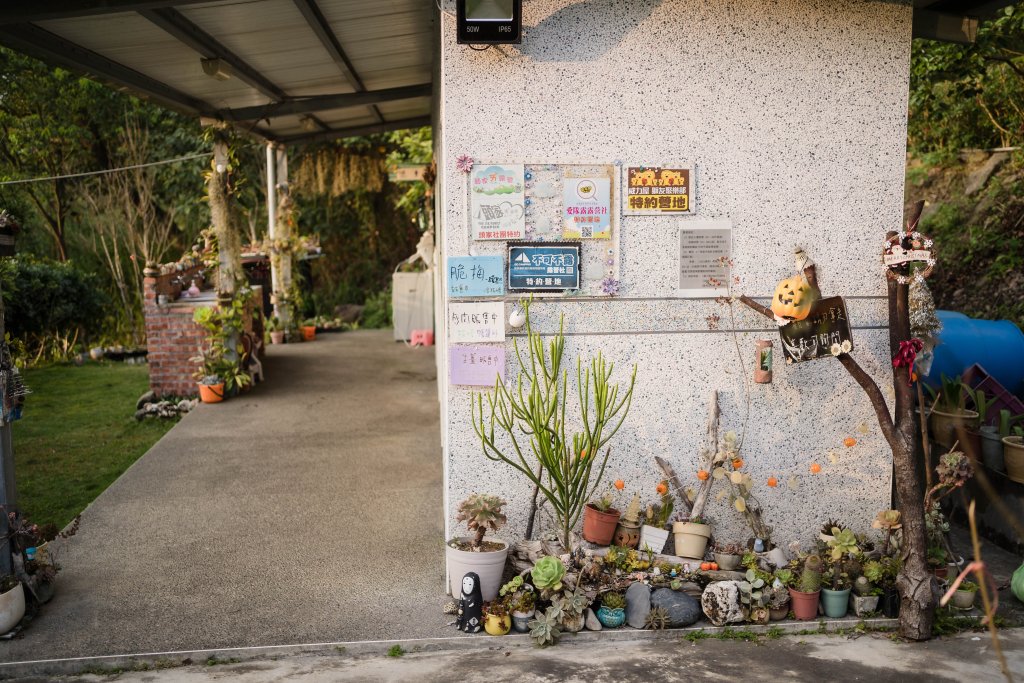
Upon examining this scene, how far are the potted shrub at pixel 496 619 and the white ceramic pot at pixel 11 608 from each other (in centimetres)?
229

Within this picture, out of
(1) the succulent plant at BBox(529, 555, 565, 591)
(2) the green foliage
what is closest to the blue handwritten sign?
(1) the succulent plant at BBox(529, 555, 565, 591)

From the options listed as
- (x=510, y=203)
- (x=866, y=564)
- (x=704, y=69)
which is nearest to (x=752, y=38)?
(x=704, y=69)

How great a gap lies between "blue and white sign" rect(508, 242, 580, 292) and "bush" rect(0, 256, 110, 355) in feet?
32.1

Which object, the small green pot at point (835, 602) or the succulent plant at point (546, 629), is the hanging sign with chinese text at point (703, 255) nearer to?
the small green pot at point (835, 602)

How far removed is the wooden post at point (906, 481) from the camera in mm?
4020

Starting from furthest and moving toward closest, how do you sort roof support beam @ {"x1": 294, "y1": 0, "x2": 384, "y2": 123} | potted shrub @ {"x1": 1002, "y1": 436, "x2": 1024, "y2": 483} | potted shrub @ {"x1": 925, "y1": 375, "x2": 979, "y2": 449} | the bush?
the bush, roof support beam @ {"x1": 294, "y1": 0, "x2": 384, "y2": 123}, potted shrub @ {"x1": 925, "y1": 375, "x2": 979, "y2": 449}, potted shrub @ {"x1": 1002, "y1": 436, "x2": 1024, "y2": 483}

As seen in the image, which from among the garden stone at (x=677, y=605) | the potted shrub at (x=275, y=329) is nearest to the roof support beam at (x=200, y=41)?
the garden stone at (x=677, y=605)

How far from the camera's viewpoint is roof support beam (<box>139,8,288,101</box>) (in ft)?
18.1

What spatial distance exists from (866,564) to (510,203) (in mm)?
2625

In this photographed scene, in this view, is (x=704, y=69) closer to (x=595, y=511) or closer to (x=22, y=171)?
(x=595, y=511)

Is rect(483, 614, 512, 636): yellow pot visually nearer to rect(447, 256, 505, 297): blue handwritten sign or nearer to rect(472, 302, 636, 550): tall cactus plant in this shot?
rect(472, 302, 636, 550): tall cactus plant

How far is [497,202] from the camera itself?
436 cm

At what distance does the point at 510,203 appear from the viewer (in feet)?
14.3

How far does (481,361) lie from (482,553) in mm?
978
